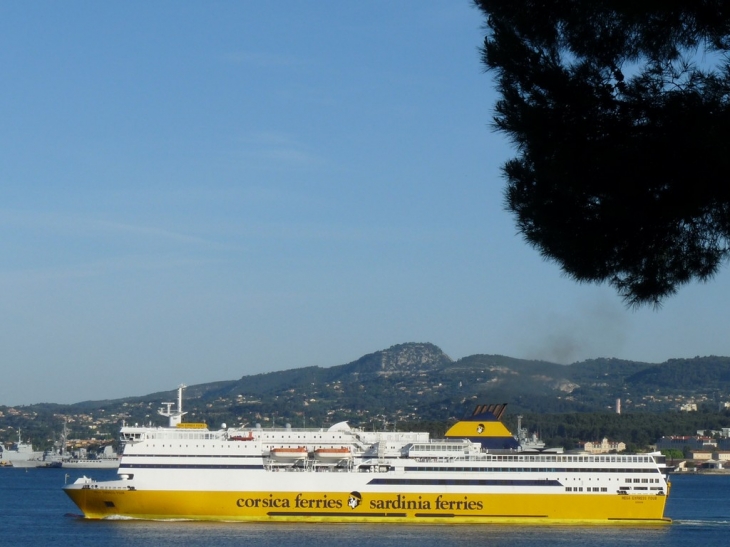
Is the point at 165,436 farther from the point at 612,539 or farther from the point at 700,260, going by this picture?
the point at 700,260

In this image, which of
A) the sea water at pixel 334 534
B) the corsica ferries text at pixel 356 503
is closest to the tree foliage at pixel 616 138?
the sea water at pixel 334 534

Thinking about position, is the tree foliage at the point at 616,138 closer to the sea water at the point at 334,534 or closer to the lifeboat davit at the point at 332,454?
the sea water at the point at 334,534

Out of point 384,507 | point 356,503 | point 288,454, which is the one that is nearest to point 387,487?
point 384,507

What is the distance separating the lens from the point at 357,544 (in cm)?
3080

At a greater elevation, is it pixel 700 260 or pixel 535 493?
pixel 700 260

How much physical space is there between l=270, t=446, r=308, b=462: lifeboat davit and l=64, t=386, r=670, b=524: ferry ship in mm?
120

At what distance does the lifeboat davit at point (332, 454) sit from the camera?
37.5 meters

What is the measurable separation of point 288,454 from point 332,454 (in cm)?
148

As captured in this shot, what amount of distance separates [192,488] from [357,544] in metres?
7.50

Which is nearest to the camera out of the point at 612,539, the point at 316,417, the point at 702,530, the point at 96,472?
the point at 612,539

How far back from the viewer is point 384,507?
36062 millimetres

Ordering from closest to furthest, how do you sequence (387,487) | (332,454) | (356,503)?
(356,503) → (387,487) → (332,454)

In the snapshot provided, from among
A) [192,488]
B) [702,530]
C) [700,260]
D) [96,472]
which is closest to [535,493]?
[702,530]

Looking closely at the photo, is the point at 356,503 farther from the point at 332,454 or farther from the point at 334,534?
the point at 334,534
